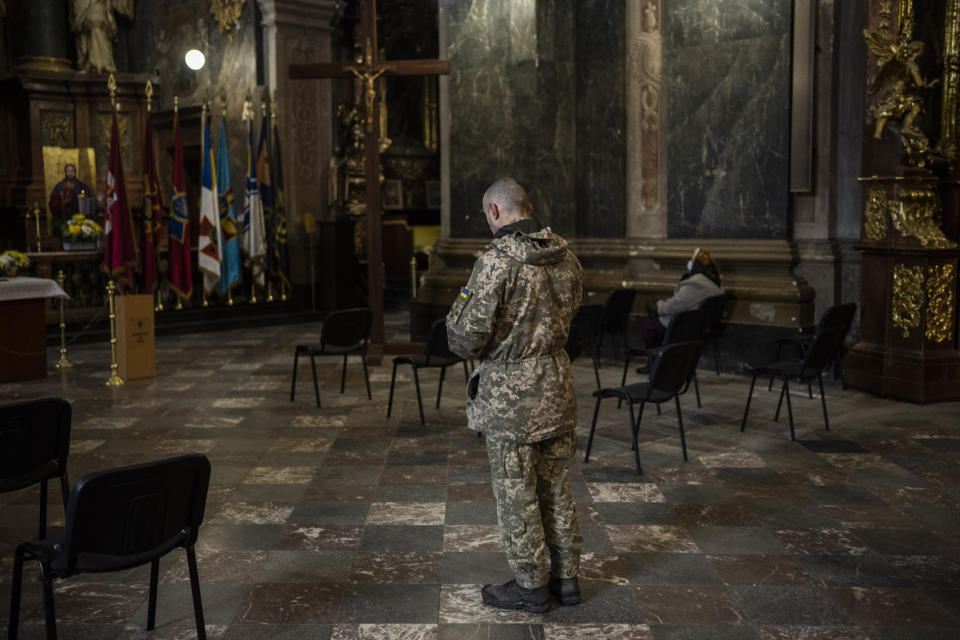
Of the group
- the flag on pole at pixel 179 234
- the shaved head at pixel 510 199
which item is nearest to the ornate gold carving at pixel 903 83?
the shaved head at pixel 510 199

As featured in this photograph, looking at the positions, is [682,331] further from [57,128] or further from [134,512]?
[57,128]

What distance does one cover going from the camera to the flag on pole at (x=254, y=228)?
1457 centimetres

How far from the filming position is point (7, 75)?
54.9ft

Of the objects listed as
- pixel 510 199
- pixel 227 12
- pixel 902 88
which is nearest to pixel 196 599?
pixel 510 199

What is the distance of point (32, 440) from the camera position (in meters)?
4.13

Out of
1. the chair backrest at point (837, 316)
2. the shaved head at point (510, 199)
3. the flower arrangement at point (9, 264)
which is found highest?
the shaved head at point (510, 199)

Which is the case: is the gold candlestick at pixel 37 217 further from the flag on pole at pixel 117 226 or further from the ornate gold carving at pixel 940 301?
the ornate gold carving at pixel 940 301

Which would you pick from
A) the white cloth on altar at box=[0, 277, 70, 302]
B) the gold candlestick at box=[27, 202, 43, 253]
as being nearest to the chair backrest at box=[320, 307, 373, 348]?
the white cloth on altar at box=[0, 277, 70, 302]

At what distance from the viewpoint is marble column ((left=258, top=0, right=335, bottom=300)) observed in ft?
50.9

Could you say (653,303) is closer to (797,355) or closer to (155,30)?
(797,355)

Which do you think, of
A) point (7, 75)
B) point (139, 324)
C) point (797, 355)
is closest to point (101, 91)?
point (7, 75)

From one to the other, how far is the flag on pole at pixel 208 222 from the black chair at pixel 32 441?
390 inches

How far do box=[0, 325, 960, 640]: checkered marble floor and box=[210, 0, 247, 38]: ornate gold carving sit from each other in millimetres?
9401

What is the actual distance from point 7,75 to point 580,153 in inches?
437
